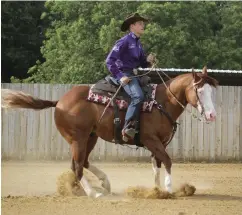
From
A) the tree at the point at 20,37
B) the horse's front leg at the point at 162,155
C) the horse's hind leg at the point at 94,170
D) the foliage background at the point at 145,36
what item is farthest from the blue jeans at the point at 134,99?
the tree at the point at 20,37

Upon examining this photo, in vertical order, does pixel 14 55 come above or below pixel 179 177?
above

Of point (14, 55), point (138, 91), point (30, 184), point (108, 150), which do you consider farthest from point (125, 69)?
point (14, 55)

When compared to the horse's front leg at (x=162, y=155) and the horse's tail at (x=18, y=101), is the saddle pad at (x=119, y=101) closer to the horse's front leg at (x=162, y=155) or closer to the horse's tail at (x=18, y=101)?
the horse's front leg at (x=162, y=155)

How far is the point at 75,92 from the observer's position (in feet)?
33.5

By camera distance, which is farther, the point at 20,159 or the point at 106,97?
the point at 20,159

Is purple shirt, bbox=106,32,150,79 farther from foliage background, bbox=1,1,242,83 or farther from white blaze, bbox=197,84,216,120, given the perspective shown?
foliage background, bbox=1,1,242,83

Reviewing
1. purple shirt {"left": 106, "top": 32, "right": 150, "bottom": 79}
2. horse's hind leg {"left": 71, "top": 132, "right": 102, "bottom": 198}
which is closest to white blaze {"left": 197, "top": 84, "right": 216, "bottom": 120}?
purple shirt {"left": 106, "top": 32, "right": 150, "bottom": 79}

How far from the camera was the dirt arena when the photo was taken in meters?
8.13

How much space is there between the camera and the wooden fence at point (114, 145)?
53.2ft

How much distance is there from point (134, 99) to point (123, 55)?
77cm

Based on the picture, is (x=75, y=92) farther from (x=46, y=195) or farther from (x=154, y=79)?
(x=154, y=79)

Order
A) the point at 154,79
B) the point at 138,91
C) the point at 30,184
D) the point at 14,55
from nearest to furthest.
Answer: the point at 138,91 → the point at 30,184 → the point at 154,79 → the point at 14,55

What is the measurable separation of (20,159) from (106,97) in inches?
266

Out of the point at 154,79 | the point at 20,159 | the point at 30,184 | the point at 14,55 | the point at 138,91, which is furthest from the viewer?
the point at 14,55
